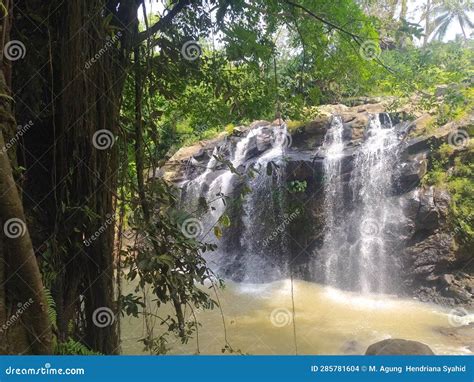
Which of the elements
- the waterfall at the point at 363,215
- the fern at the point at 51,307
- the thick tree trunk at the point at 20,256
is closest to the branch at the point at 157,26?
the thick tree trunk at the point at 20,256

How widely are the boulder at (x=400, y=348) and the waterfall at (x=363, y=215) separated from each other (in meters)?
3.75

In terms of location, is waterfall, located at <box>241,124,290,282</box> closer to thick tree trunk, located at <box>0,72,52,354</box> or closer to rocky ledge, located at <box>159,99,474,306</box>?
rocky ledge, located at <box>159,99,474,306</box>

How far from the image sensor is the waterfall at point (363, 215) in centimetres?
727

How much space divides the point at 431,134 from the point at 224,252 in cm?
456

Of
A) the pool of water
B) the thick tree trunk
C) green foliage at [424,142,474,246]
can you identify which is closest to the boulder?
the pool of water

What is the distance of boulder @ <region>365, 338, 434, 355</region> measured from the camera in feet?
10.6

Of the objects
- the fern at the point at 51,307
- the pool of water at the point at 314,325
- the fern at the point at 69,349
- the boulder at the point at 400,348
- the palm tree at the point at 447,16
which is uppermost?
the palm tree at the point at 447,16

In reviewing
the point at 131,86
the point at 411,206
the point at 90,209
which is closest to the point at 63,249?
the point at 90,209

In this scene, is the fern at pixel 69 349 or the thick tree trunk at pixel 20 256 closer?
the thick tree trunk at pixel 20 256

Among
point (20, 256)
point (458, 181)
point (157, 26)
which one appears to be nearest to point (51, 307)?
point (20, 256)

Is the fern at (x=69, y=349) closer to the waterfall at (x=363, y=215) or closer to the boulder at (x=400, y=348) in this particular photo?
the boulder at (x=400, y=348)

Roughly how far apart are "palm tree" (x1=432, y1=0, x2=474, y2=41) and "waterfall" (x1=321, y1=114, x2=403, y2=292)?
190cm

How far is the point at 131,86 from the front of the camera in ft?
9.21

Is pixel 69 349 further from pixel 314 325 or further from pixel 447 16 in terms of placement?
pixel 447 16
